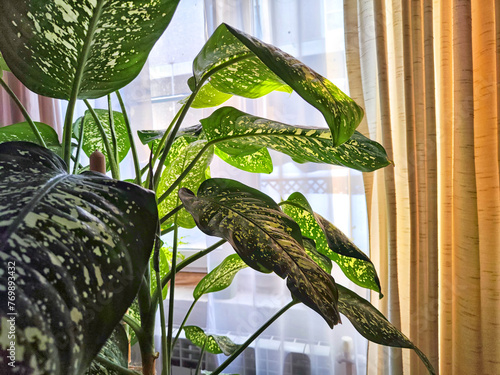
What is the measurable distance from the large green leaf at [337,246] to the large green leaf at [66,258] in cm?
33

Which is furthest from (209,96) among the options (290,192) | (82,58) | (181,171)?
(290,192)

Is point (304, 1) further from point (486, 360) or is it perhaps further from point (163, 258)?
point (486, 360)

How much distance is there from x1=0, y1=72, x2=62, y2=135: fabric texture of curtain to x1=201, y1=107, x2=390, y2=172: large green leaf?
136 centimetres

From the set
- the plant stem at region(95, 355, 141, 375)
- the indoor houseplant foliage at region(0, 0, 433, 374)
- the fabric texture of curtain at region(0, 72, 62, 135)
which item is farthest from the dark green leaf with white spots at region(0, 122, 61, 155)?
the fabric texture of curtain at region(0, 72, 62, 135)

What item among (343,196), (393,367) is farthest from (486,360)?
A: (343,196)

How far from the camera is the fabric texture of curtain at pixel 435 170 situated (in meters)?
1.18

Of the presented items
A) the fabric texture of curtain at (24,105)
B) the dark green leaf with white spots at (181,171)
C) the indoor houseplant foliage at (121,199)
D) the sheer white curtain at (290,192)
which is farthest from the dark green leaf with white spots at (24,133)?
the fabric texture of curtain at (24,105)

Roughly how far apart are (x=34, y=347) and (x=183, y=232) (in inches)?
61.0

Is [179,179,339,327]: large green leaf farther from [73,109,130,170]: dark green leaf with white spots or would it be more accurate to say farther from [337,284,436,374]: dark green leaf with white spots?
[73,109,130,170]: dark green leaf with white spots

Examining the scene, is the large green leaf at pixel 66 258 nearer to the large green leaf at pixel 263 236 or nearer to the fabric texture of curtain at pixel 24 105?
the large green leaf at pixel 263 236

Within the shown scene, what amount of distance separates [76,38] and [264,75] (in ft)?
0.91

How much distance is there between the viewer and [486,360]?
116 centimetres

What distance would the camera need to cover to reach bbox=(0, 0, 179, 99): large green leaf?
363 millimetres

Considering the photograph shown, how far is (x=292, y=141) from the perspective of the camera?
61 cm
